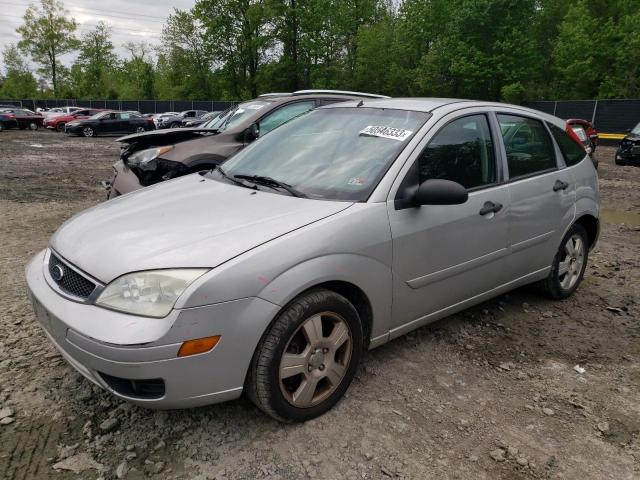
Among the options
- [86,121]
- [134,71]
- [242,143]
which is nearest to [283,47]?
[86,121]

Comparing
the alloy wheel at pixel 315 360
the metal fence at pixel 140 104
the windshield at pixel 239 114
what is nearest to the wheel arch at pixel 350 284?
the alloy wheel at pixel 315 360

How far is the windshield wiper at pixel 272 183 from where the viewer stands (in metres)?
2.86

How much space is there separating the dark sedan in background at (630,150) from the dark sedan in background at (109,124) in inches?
912

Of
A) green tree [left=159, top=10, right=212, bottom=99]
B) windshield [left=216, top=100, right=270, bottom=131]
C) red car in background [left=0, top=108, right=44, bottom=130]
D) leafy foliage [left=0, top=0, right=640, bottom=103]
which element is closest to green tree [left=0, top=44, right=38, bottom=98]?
leafy foliage [left=0, top=0, right=640, bottom=103]

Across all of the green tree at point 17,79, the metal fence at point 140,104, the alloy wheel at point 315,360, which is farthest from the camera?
the green tree at point 17,79

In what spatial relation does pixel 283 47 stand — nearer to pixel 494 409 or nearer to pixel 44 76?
pixel 44 76

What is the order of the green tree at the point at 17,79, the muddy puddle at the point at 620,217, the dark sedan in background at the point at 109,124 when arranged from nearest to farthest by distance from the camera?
the muddy puddle at the point at 620,217
the dark sedan in background at the point at 109,124
the green tree at the point at 17,79

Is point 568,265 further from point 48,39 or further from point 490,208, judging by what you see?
point 48,39

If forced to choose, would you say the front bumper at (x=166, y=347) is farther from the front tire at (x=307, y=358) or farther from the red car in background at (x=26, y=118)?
the red car in background at (x=26, y=118)

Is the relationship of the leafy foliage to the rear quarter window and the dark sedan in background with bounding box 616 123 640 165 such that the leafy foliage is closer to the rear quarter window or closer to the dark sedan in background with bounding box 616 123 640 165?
the dark sedan in background with bounding box 616 123 640 165

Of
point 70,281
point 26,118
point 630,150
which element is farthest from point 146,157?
point 26,118

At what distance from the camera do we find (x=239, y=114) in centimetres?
709

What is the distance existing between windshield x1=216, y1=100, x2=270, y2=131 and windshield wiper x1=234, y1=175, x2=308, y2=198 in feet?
11.8

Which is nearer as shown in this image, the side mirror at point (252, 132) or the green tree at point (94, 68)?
the side mirror at point (252, 132)
